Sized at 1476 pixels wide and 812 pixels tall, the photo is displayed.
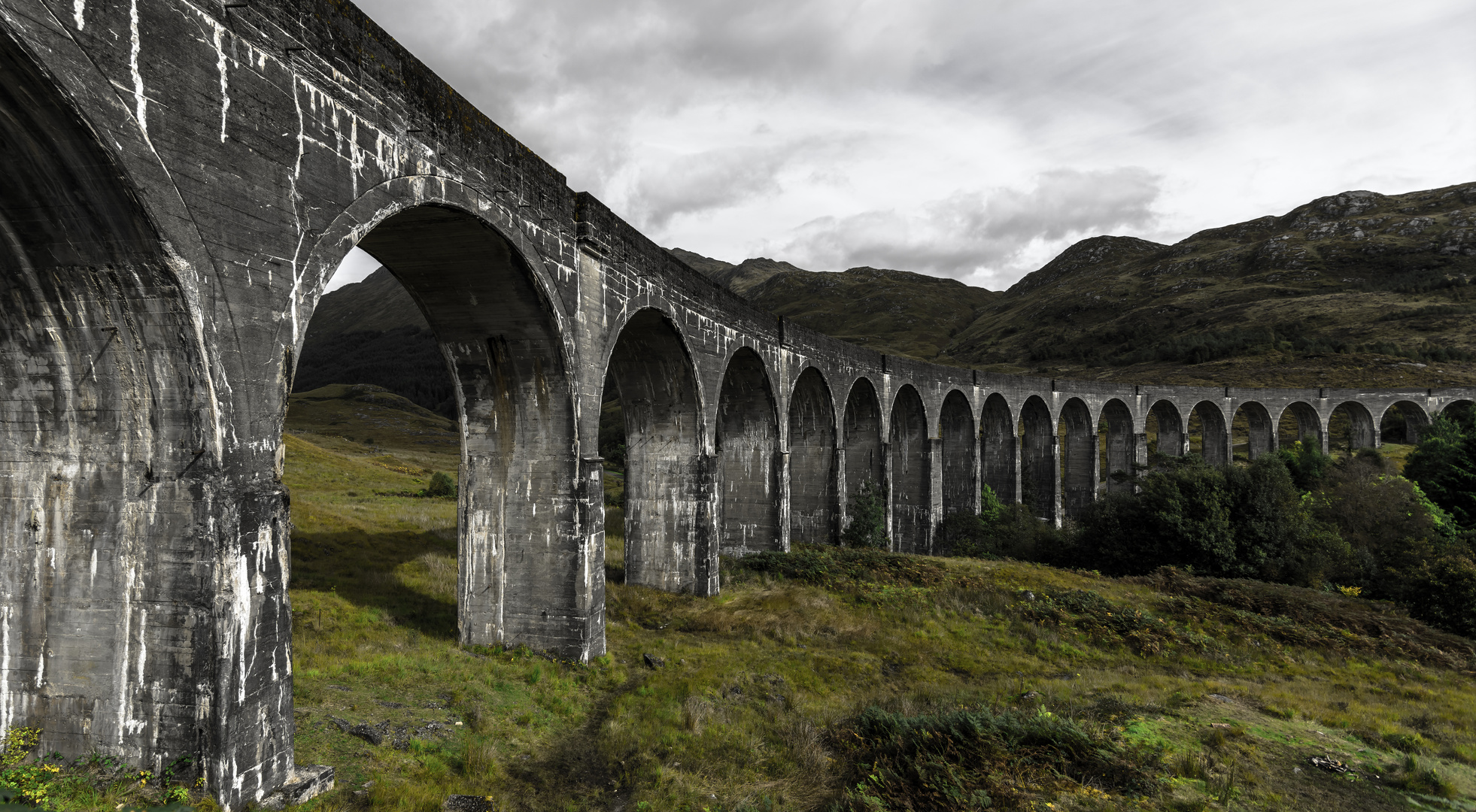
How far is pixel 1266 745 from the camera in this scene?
816cm

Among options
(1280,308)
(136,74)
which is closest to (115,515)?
(136,74)

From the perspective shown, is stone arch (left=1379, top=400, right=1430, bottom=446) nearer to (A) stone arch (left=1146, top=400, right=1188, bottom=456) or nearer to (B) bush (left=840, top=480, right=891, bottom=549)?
(A) stone arch (left=1146, top=400, right=1188, bottom=456)

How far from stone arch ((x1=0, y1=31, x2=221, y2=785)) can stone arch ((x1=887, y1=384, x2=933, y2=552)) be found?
25460 millimetres

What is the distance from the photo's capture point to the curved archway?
998 inches

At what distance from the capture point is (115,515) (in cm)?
520

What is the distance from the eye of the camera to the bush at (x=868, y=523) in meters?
23.8

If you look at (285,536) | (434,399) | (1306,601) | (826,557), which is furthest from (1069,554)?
(434,399)

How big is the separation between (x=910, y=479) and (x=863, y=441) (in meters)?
4.20

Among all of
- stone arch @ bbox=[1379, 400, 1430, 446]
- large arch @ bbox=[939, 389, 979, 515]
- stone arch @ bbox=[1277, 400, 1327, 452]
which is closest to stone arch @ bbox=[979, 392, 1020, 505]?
large arch @ bbox=[939, 389, 979, 515]

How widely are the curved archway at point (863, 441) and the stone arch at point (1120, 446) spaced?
17840 mm

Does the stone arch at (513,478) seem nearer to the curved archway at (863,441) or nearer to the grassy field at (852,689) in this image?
the grassy field at (852,689)

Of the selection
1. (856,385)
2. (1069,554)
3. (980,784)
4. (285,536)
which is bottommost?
(1069,554)

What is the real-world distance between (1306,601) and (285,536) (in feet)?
70.6

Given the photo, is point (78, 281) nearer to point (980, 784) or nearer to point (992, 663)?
point (980, 784)
